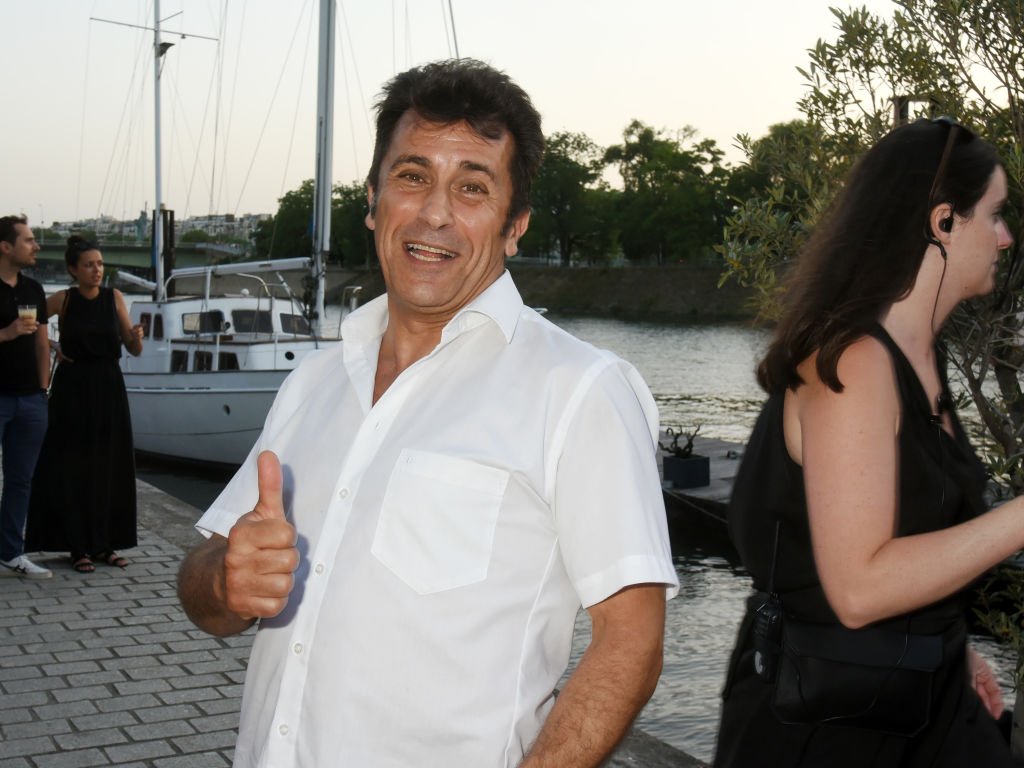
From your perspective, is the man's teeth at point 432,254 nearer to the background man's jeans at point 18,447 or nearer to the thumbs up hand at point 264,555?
the thumbs up hand at point 264,555

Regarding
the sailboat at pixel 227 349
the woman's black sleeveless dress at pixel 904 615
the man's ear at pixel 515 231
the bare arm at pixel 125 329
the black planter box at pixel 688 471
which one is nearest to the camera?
the woman's black sleeveless dress at pixel 904 615

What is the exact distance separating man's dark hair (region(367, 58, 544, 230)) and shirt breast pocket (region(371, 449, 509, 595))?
1.77ft

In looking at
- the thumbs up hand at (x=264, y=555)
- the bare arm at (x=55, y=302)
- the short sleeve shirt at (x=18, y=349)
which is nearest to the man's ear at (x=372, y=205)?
the thumbs up hand at (x=264, y=555)

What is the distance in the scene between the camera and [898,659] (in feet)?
7.01

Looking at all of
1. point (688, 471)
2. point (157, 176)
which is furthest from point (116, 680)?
point (157, 176)

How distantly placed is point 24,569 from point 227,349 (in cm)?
1230

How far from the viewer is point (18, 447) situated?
24.3 feet

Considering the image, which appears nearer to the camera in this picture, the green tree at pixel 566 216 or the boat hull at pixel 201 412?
the boat hull at pixel 201 412

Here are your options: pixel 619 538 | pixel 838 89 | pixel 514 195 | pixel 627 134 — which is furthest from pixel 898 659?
pixel 627 134

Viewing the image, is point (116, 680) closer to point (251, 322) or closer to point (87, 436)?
point (87, 436)

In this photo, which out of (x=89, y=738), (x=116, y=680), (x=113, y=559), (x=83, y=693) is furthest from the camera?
(x=113, y=559)

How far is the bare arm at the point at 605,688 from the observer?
178cm

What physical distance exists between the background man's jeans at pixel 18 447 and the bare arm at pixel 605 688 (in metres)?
6.23

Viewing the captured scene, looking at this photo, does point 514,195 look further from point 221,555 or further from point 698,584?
point 698,584
